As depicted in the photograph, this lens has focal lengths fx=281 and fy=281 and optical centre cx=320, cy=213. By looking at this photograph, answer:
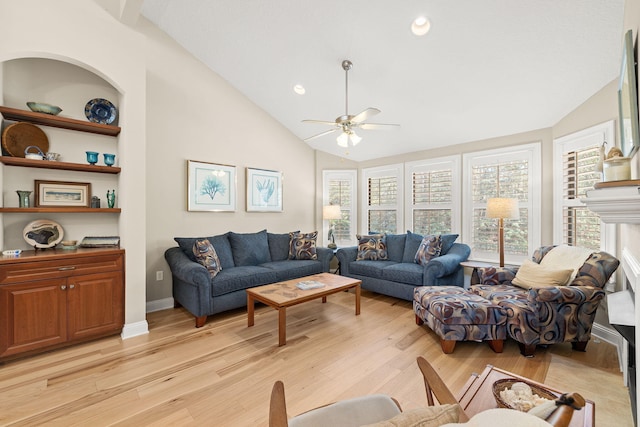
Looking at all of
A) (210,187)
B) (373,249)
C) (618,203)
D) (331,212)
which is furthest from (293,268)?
(618,203)

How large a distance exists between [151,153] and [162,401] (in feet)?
9.37

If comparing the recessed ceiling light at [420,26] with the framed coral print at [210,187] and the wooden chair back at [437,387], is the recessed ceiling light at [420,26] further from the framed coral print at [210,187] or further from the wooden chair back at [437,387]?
the framed coral print at [210,187]

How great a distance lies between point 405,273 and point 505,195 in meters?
1.85

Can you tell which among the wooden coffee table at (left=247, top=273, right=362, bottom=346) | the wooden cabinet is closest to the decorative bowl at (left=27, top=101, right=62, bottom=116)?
the wooden cabinet

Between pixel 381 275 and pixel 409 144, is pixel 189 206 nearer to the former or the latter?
pixel 381 275

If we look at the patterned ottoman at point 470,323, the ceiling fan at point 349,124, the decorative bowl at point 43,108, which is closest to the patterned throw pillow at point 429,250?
the patterned ottoman at point 470,323

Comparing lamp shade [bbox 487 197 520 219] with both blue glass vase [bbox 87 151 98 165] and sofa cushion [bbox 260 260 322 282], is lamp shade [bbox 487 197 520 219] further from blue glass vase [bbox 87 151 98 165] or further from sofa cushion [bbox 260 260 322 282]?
blue glass vase [bbox 87 151 98 165]

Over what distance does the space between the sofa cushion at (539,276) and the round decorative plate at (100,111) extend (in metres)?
4.68

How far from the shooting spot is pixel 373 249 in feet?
14.8

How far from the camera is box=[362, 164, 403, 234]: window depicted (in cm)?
512

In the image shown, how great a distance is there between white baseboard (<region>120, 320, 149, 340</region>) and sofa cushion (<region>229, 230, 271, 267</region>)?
4.29 feet

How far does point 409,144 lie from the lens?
468 centimetres

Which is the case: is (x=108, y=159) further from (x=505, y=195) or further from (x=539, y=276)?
(x=505, y=195)

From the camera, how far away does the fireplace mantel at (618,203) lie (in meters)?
1.28
